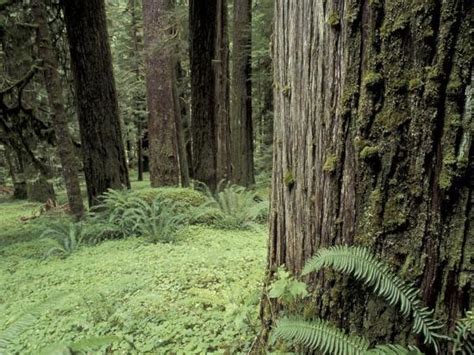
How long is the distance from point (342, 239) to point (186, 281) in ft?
6.46

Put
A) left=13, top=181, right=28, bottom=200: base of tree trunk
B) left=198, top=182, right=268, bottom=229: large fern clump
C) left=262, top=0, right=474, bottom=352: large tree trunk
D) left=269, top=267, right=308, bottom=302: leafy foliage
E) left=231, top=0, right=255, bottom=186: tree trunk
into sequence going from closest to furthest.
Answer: left=262, top=0, right=474, bottom=352: large tree trunk, left=269, top=267, right=308, bottom=302: leafy foliage, left=198, top=182, right=268, bottom=229: large fern clump, left=231, top=0, right=255, bottom=186: tree trunk, left=13, top=181, right=28, bottom=200: base of tree trunk

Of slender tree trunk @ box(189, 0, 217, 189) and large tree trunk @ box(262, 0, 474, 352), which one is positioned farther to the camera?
slender tree trunk @ box(189, 0, 217, 189)

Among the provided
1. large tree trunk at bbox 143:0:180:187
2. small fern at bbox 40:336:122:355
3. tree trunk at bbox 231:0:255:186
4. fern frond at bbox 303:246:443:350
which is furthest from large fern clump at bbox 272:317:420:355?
tree trunk at bbox 231:0:255:186

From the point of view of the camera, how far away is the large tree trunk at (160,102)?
8367 mm

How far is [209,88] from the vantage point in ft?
25.0

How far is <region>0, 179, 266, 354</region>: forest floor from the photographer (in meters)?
2.47

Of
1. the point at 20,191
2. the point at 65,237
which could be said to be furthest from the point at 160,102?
the point at 20,191

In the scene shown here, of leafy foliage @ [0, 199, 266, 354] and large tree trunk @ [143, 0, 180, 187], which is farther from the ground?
large tree trunk @ [143, 0, 180, 187]

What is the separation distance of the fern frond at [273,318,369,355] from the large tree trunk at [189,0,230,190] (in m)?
6.23

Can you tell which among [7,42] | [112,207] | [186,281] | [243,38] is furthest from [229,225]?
[7,42]

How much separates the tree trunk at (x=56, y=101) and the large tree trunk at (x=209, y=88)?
8.14 ft

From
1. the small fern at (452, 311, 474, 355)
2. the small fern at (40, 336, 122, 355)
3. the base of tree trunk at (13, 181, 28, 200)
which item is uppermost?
the small fern at (452, 311, 474, 355)

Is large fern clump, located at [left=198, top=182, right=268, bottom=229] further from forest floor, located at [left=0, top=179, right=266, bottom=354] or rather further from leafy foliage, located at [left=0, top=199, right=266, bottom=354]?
leafy foliage, located at [left=0, top=199, right=266, bottom=354]

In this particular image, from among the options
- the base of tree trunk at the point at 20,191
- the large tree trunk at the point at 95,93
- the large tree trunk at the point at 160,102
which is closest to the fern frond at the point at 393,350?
the large tree trunk at the point at 95,93
